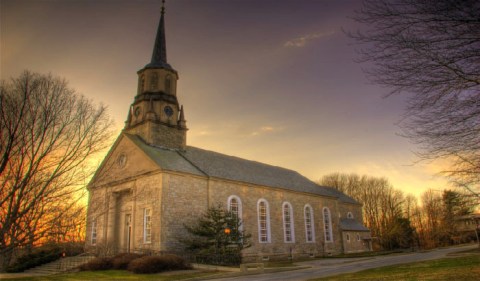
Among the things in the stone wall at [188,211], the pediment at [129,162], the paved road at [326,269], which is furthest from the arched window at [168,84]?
the paved road at [326,269]

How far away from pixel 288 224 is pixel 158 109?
1707 cm

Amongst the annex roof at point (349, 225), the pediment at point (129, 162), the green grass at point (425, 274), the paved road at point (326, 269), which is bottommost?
the paved road at point (326, 269)

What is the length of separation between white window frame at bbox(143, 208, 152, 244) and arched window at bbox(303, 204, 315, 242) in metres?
17.7

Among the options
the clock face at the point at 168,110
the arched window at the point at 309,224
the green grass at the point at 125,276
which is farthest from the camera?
the arched window at the point at 309,224

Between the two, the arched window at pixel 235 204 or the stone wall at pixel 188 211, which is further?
the arched window at pixel 235 204

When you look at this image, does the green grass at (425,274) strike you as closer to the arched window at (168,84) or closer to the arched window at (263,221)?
the arched window at (263,221)

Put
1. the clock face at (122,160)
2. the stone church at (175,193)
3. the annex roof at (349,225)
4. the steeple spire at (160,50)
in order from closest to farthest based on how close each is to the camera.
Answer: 1. the stone church at (175,193)
2. the clock face at (122,160)
3. the steeple spire at (160,50)
4. the annex roof at (349,225)

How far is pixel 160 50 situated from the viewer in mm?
34031

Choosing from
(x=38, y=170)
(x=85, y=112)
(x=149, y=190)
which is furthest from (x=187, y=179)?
(x=38, y=170)

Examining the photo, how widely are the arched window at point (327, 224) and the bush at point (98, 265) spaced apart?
24.9 m

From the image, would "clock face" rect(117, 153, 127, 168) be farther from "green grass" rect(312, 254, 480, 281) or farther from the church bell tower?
"green grass" rect(312, 254, 480, 281)

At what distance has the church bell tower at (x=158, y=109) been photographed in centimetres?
3077

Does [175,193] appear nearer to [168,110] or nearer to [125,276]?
[125,276]

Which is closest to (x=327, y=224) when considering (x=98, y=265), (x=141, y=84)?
(x=141, y=84)
